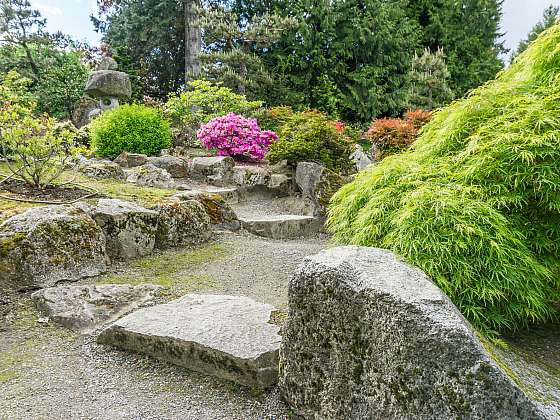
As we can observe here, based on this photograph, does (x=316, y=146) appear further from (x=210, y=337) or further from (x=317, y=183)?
(x=210, y=337)

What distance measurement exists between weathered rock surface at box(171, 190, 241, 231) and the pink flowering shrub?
3.28 m

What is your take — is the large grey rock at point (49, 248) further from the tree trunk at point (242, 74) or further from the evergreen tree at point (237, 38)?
the tree trunk at point (242, 74)

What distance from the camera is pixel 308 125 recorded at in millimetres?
6941

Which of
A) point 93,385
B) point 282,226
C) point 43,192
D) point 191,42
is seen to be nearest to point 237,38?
point 191,42

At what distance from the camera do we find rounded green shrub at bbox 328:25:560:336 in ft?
6.72

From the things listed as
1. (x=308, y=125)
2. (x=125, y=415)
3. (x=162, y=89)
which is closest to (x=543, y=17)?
(x=162, y=89)

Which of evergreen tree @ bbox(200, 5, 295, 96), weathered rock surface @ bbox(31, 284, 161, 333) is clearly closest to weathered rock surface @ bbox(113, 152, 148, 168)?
weathered rock surface @ bbox(31, 284, 161, 333)

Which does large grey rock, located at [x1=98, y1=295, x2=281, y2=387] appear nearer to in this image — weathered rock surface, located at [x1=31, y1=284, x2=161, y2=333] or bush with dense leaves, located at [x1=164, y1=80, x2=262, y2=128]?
weathered rock surface, located at [x1=31, y1=284, x2=161, y2=333]

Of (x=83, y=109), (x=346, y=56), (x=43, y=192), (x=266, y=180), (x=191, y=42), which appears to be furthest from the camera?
(x=346, y=56)

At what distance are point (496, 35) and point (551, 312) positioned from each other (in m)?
19.1

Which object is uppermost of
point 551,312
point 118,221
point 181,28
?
point 181,28

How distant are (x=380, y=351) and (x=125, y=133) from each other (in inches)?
301

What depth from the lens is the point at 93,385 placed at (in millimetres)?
2111

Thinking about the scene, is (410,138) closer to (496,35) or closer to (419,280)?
(419,280)
